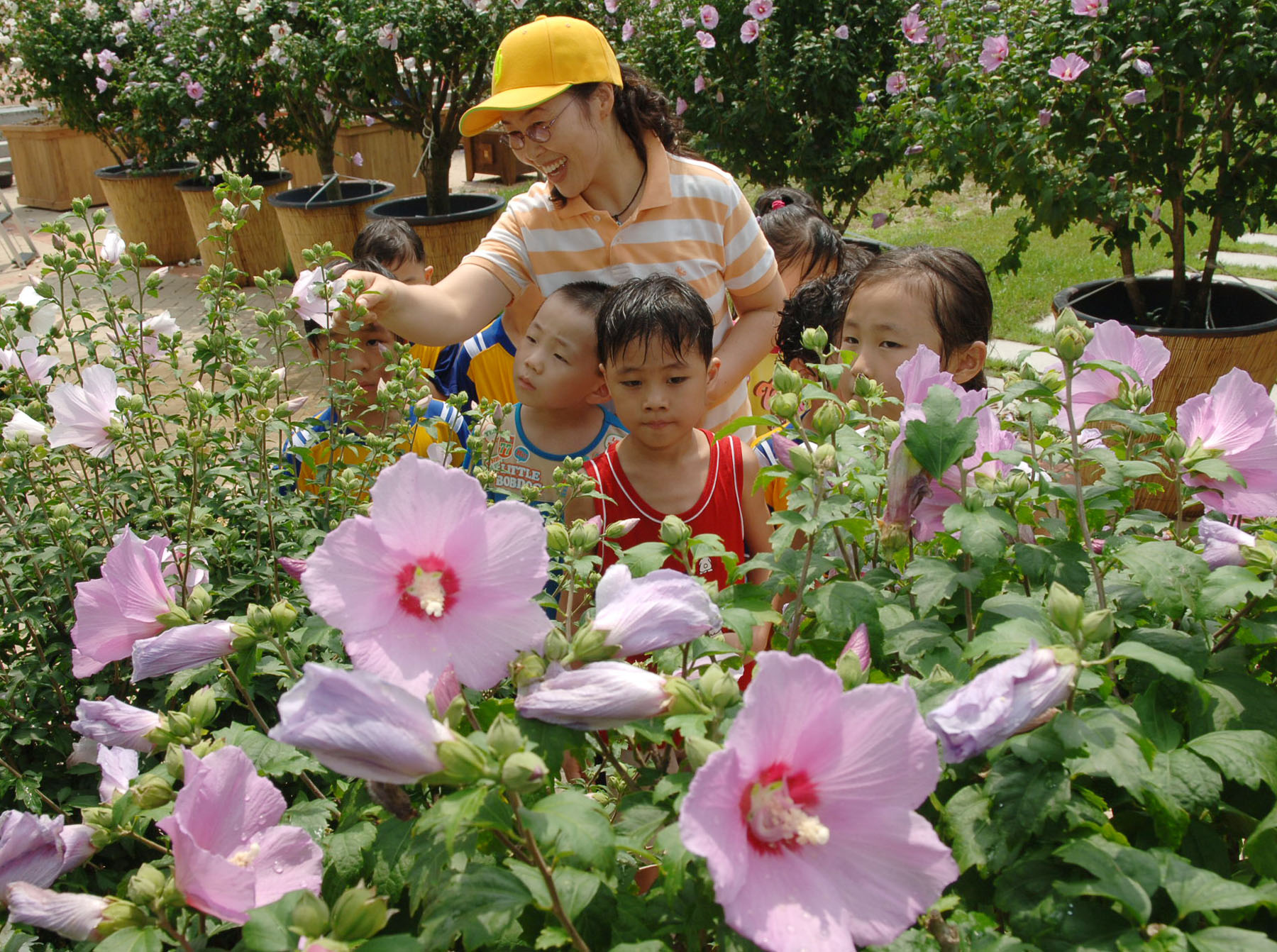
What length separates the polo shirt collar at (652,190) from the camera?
2.60 metres

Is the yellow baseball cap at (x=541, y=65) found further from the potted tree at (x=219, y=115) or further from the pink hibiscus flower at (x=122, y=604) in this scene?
the potted tree at (x=219, y=115)

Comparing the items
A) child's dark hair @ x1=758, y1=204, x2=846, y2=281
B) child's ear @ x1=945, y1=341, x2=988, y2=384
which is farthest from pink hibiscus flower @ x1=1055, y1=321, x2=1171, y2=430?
child's dark hair @ x1=758, y1=204, x2=846, y2=281

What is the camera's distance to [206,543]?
1.48 m

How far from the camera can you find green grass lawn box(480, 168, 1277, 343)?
5.94 metres

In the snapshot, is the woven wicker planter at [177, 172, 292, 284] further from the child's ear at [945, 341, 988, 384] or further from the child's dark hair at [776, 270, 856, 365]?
the child's ear at [945, 341, 988, 384]

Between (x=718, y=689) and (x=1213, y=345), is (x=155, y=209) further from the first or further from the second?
(x=718, y=689)

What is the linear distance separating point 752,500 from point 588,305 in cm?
64

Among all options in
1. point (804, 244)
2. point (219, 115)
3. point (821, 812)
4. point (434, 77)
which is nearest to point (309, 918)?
point (821, 812)

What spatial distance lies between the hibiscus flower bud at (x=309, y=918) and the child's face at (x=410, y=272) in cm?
298

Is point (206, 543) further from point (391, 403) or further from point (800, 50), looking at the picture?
point (800, 50)

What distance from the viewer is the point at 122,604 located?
105cm

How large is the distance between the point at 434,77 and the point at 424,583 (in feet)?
21.0

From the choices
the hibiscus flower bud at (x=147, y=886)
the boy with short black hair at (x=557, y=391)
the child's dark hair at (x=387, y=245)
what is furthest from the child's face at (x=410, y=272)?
the hibiscus flower bud at (x=147, y=886)

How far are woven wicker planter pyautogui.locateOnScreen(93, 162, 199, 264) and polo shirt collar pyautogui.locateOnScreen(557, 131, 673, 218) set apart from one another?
7.41m
